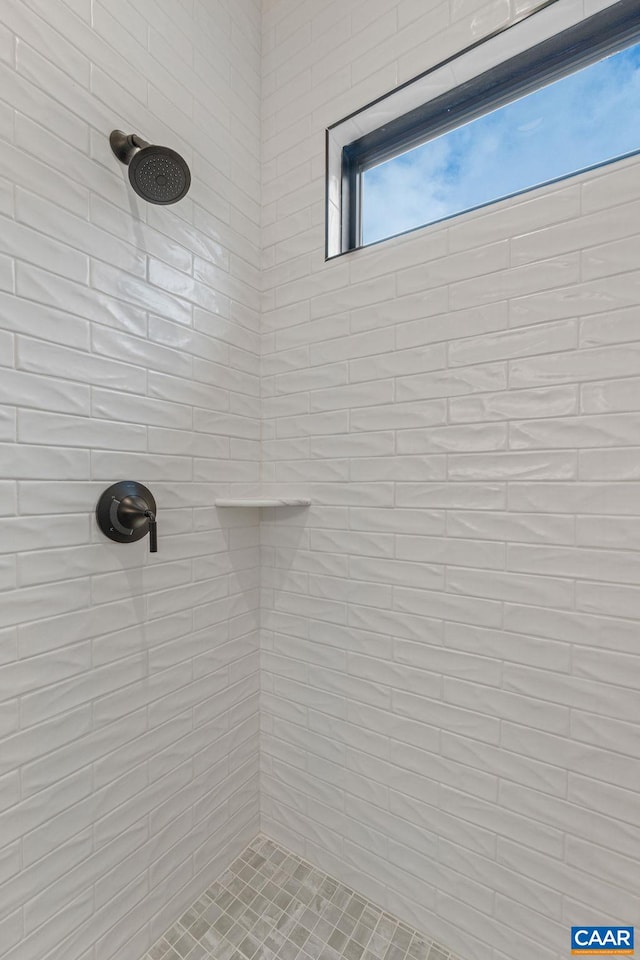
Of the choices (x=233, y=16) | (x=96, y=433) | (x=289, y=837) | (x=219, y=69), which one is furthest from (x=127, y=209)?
(x=289, y=837)

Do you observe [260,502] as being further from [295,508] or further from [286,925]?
[286,925]

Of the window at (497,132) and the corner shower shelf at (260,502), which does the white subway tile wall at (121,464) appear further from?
the window at (497,132)

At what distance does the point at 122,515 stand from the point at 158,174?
70 cm

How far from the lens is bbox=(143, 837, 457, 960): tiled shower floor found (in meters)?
0.99

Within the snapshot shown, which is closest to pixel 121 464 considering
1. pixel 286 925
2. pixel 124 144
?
pixel 124 144

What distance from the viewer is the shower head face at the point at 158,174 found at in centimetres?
83

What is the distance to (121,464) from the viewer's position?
941 millimetres

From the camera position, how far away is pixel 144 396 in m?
1.00

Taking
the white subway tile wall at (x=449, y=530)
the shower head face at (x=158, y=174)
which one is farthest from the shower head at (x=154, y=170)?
the white subway tile wall at (x=449, y=530)

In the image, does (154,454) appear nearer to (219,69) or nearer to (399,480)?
(399,480)

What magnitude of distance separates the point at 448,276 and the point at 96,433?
879mm

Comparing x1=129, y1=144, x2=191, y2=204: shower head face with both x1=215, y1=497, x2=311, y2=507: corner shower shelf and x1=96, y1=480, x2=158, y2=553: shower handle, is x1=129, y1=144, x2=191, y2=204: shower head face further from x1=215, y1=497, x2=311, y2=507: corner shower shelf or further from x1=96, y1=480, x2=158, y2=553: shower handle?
x1=215, y1=497, x2=311, y2=507: corner shower shelf

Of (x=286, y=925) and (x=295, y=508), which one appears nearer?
(x=286, y=925)

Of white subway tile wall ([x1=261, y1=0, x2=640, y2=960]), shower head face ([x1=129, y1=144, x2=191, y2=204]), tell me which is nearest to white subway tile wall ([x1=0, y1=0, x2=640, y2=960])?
white subway tile wall ([x1=261, y1=0, x2=640, y2=960])
